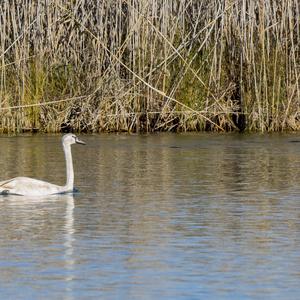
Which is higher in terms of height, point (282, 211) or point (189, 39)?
point (189, 39)

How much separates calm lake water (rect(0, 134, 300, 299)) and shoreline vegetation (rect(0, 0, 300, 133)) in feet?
11.5

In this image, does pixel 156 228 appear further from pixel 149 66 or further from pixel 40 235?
pixel 149 66

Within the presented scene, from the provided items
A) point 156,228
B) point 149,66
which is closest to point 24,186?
point 156,228

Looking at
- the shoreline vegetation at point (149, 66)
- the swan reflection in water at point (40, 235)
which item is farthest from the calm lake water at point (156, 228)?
the shoreline vegetation at point (149, 66)

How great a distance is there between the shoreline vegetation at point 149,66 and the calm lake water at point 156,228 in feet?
11.5

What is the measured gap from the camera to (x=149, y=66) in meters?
20.8

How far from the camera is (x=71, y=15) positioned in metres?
20.2

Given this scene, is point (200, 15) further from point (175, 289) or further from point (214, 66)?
point (175, 289)

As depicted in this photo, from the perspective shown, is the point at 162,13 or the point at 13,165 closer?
the point at 13,165

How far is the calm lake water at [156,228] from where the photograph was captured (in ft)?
23.8

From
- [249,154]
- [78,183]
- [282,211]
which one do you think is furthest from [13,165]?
[282,211]

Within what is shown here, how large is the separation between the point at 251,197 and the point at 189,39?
9.02m

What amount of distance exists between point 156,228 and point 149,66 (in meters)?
11.4

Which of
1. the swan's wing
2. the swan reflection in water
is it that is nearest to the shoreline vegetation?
Result: the swan's wing
